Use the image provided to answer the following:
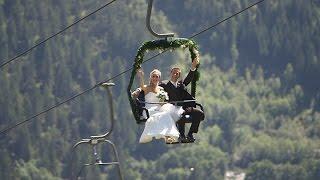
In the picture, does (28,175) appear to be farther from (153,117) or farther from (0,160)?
(153,117)

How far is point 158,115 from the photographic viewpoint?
82.3 feet

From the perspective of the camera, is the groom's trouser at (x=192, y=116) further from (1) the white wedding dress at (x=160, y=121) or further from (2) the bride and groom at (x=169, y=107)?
(1) the white wedding dress at (x=160, y=121)

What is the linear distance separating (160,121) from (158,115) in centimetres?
42

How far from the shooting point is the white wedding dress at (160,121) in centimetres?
2448

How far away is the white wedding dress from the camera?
80.3 feet

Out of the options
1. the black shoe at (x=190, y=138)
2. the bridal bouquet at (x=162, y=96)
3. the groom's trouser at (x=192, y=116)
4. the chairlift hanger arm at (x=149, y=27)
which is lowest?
the black shoe at (x=190, y=138)

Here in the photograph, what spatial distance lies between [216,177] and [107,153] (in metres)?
15.0

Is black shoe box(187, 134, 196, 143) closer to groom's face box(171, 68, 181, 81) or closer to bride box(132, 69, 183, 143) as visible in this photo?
bride box(132, 69, 183, 143)

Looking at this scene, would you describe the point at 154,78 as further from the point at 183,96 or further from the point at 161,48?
the point at 161,48

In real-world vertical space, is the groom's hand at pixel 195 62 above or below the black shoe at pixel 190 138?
above

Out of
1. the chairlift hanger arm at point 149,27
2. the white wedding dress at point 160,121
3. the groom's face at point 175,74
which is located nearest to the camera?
the chairlift hanger arm at point 149,27

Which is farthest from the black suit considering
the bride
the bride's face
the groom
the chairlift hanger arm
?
the chairlift hanger arm

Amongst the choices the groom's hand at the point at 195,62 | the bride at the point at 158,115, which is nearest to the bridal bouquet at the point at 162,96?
the bride at the point at 158,115

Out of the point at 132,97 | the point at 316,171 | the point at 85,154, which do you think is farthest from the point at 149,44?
the point at 316,171
